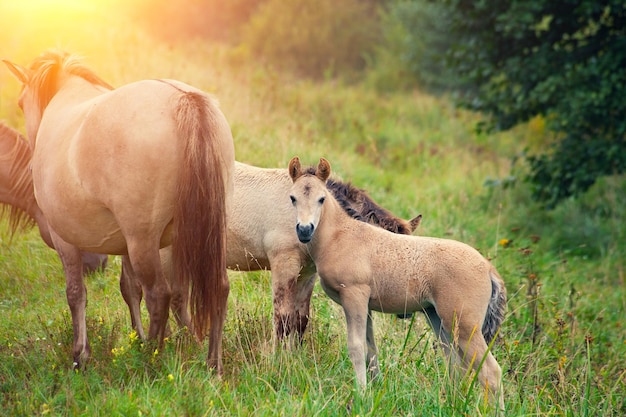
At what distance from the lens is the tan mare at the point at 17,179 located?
6.69m

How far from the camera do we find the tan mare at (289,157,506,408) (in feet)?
15.2

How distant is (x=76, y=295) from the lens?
508cm

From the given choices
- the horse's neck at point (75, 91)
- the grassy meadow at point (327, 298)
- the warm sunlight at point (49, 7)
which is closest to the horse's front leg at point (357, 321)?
the grassy meadow at point (327, 298)

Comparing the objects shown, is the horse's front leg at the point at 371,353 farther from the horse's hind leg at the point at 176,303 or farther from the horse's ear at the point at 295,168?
the horse's hind leg at the point at 176,303

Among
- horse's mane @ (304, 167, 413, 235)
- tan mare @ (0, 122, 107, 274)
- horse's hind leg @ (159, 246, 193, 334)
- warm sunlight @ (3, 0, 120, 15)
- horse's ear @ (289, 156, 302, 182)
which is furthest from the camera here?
warm sunlight @ (3, 0, 120, 15)

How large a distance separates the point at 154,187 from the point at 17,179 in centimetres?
309

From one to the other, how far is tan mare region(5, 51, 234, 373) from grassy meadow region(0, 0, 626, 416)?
44 centimetres

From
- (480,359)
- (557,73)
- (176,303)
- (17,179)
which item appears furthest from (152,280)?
(557,73)

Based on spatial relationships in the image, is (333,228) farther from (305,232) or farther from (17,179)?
(17,179)

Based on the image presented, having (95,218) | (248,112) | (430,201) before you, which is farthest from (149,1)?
(95,218)

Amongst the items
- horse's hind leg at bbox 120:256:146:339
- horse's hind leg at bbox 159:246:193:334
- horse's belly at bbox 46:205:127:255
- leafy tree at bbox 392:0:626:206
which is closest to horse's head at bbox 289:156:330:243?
horse's hind leg at bbox 159:246:193:334

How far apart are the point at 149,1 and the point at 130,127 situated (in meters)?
23.9

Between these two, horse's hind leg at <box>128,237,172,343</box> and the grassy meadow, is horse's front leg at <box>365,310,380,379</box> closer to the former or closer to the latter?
the grassy meadow

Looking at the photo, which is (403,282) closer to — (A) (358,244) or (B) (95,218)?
(A) (358,244)
